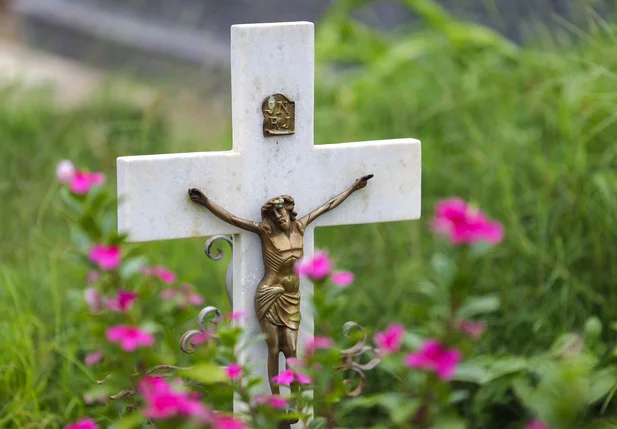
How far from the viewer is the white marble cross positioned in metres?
2.26

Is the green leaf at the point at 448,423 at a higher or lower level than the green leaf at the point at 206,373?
lower

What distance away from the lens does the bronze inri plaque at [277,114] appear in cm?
234

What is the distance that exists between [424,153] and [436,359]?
8.69 ft

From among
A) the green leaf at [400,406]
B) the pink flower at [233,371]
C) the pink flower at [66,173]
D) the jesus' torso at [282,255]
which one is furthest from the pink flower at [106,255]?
the jesus' torso at [282,255]

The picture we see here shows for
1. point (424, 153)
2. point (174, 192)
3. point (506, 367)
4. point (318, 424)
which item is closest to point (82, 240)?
point (174, 192)

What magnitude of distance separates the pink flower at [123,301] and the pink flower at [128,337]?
7cm

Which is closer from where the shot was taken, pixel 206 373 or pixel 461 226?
pixel 461 226

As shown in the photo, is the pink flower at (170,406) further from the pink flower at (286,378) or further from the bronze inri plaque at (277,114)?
the bronze inri plaque at (277,114)

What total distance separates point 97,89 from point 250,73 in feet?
11.0

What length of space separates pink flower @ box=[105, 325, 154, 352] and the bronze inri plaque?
730 mm

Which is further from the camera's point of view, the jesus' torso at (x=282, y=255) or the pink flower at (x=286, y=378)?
the jesus' torso at (x=282, y=255)

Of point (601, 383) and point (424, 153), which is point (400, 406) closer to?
point (601, 383)

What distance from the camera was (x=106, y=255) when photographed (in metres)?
1.79

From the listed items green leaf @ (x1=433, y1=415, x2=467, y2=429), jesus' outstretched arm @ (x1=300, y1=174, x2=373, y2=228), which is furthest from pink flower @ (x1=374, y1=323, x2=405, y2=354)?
jesus' outstretched arm @ (x1=300, y1=174, x2=373, y2=228)
